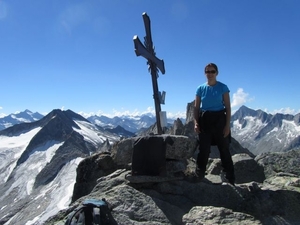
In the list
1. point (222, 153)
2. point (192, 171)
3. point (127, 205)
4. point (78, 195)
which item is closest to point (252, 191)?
point (222, 153)

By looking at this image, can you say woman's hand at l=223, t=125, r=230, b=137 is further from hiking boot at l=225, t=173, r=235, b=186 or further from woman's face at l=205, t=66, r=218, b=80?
woman's face at l=205, t=66, r=218, b=80

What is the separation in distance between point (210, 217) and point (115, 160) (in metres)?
5.23

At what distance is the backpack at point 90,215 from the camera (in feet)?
21.4

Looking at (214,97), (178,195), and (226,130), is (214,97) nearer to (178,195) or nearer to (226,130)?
(226,130)

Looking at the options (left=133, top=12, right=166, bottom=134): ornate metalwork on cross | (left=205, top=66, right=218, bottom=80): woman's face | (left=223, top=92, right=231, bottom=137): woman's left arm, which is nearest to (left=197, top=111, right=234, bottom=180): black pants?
(left=223, top=92, right=231, bottom=137): woman's left arm

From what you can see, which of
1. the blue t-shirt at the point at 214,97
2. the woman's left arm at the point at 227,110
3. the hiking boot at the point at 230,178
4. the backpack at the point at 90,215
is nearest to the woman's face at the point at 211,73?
the blue t-shirt at the point at 214,97

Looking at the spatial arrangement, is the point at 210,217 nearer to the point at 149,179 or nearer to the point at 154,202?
the point at 154,202

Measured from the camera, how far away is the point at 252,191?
956 centimetres

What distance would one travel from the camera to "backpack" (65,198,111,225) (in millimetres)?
6508

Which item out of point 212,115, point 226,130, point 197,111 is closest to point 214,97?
point 212,115

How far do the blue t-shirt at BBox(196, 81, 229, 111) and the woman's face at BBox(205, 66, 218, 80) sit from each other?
0.26 m

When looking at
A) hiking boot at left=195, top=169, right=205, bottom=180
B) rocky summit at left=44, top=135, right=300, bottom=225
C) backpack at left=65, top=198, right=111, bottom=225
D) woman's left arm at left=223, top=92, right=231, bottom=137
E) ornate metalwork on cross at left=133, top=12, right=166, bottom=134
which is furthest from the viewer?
ornate metalwork on cross at left=133, top=12, right=166, bottom=134

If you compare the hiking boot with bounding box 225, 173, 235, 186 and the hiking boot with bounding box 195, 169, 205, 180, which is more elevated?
the hiking boot with bounding box 195, 169, 205, 180

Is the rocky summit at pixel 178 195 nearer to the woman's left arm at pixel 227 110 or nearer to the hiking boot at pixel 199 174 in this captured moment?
the hiking boot at pixel 199 174
